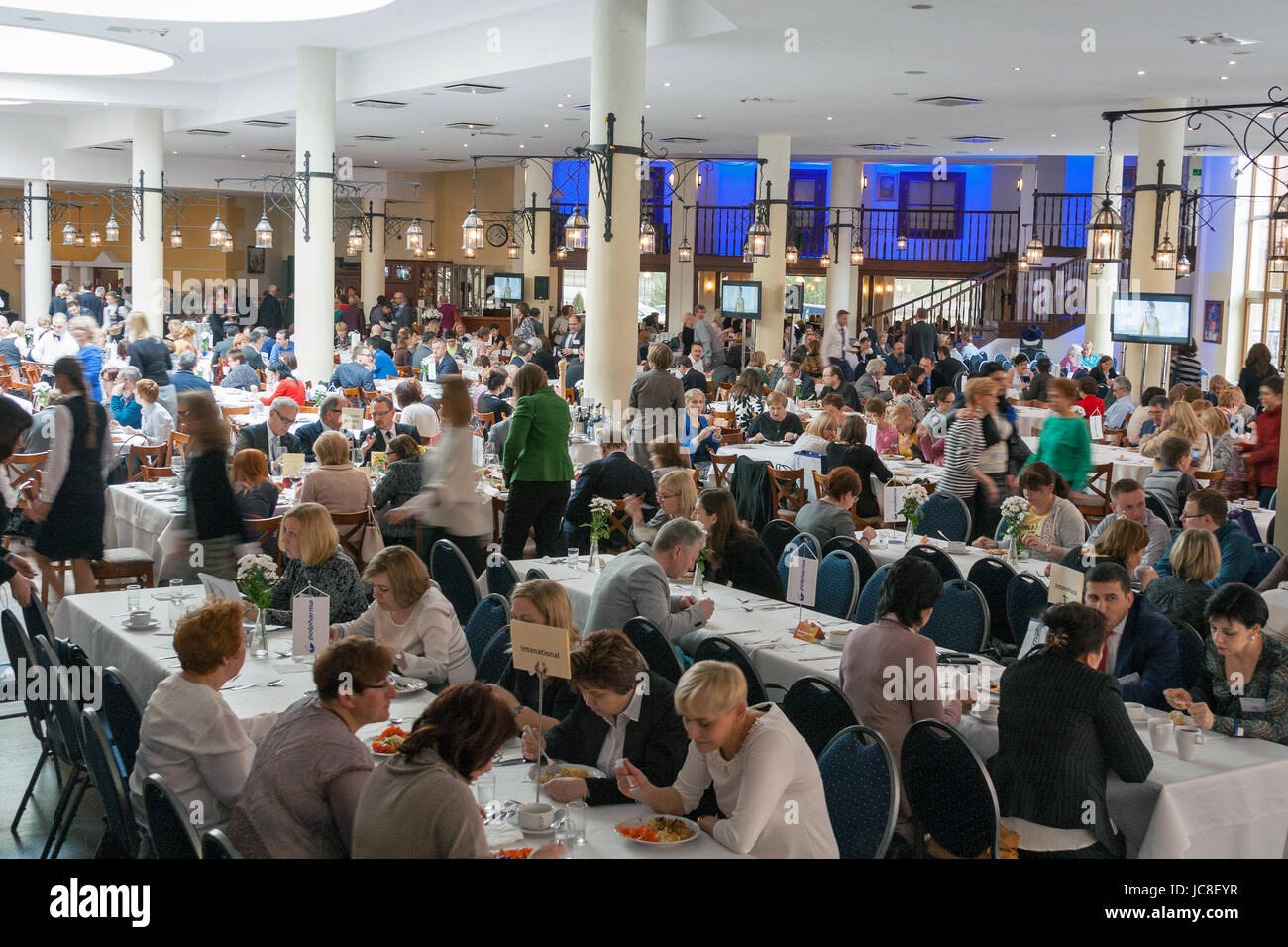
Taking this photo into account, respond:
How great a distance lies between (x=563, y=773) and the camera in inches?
153

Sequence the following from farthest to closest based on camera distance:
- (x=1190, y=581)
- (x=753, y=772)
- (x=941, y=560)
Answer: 1. (x=941, y=560)
2. (x=1190, y=581)
3. (x=753, y=772)

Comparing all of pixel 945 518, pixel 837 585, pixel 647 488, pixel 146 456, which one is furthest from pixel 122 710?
pixel 146 456

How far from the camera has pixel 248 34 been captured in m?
13.1

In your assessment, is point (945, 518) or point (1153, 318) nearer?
point (945, 518)

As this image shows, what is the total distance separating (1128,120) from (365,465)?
1040cm

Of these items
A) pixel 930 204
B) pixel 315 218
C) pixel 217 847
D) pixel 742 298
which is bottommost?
pixel 217 847

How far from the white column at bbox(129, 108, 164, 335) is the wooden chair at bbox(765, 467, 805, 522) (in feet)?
40.0

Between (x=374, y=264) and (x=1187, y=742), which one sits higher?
(x=374, y=264)

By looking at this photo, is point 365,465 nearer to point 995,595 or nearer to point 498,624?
point 498,624

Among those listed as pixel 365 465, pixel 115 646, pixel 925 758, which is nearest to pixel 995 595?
pixel 925 758

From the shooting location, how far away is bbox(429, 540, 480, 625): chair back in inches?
251

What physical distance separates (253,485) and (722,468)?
437cm

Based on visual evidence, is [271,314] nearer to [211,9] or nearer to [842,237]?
[842,237]

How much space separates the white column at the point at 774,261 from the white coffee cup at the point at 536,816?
48.6 ft
